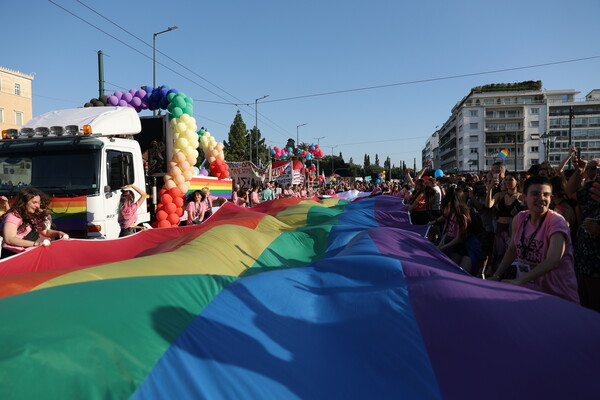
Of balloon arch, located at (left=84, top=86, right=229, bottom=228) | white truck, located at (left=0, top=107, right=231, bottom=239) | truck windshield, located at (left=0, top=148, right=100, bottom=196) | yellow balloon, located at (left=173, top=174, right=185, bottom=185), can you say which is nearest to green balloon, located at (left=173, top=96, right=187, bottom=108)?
balloon arch, located at (left=84, top=86, right=229, bottom=228)

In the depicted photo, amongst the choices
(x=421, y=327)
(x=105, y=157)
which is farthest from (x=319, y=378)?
(x=105, y=157)

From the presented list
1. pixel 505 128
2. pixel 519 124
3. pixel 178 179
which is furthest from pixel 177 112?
pixel 519 124

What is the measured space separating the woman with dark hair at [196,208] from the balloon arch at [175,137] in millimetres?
305

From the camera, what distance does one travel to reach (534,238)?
3379 millimetres

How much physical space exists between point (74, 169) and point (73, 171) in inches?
1.4

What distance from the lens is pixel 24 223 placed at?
200 inches

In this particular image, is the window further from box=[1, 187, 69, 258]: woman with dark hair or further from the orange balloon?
the orange balloon

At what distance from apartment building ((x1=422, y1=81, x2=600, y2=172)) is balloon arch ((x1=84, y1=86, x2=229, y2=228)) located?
8682 centimetres

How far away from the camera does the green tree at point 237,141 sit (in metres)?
69.6

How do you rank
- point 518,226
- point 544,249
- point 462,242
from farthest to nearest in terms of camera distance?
point 462,242
point 518,226
point 544,249

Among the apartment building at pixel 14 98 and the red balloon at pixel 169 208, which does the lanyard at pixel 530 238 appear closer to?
the red balloon at pixel 169 208

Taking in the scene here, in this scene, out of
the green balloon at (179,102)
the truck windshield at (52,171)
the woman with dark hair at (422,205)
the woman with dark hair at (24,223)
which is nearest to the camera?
the woman with dark hair at (24,223)

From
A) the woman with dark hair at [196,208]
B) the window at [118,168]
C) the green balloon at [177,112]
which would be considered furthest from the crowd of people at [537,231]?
the green balloon at [177,112]

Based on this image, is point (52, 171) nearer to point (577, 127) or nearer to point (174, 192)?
point (174, 192)
